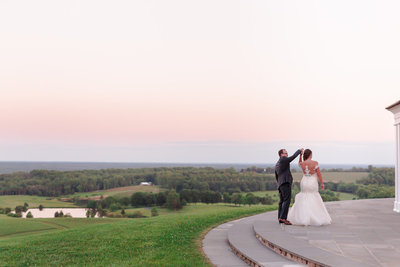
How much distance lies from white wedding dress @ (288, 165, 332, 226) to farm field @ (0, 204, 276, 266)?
11.3 feet

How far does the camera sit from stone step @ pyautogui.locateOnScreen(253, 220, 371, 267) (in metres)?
7.63

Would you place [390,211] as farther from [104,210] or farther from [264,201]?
[104,210]

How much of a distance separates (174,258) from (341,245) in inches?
167

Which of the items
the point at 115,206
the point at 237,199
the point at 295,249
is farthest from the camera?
the point at 115,206

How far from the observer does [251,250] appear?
945 centimetres

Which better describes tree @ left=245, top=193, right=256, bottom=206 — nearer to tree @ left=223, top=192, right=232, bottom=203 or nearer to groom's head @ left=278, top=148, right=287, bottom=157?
tree @ left=223, top=192, right=232, bottom=203

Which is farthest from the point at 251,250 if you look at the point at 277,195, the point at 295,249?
the point at 277,195

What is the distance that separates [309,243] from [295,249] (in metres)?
0.92

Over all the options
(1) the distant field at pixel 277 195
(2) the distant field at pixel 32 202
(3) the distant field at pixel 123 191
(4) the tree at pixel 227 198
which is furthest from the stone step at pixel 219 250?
(2) the distant field at pixel 32 202

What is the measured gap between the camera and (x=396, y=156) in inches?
663

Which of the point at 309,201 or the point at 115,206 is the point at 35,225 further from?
the point at 309,201

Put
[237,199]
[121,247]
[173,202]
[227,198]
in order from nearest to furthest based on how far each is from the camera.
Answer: [121,247] < [237,199] < [227,198] < [173,202]

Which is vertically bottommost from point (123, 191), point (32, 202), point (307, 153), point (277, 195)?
point (32, 202)

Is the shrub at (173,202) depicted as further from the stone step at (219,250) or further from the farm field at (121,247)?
the stone step at (219,250)
